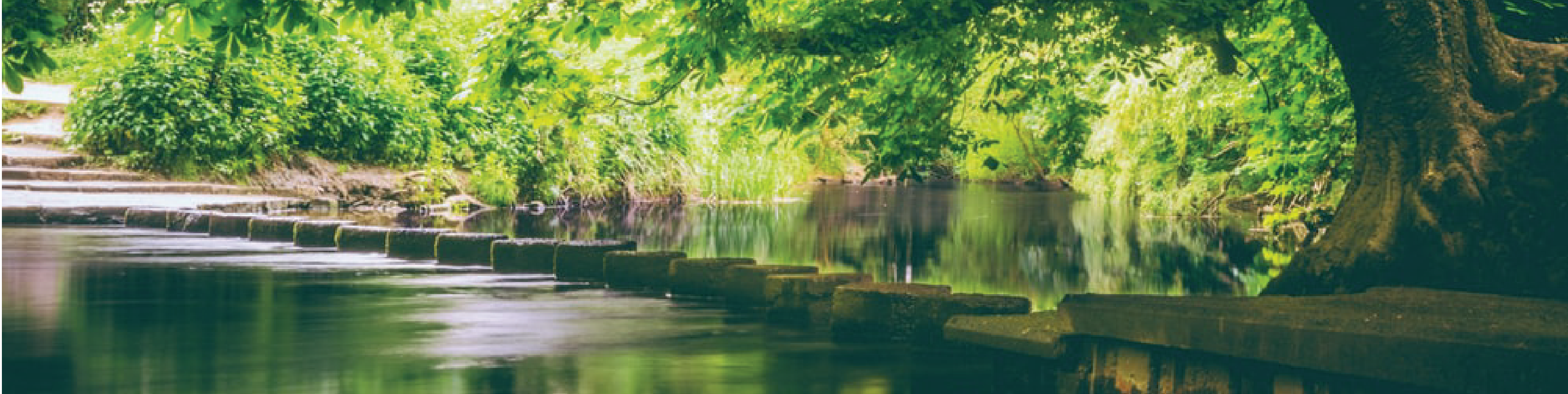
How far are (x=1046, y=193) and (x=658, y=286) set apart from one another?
3167 cm

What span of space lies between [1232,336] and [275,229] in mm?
11766

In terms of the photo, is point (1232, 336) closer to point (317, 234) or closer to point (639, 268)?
point (639, 268)

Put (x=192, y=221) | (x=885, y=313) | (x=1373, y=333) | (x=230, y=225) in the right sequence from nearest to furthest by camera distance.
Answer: (x=1373, y=333) → (x=885, y=313) → (x=230, y=225) → (x=192, y=221)

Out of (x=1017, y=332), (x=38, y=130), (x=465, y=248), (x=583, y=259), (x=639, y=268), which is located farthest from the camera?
(x=38, y=130)

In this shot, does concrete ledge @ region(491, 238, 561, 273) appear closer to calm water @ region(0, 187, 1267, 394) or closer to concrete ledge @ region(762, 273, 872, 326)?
calm water @ region(0, 187, 1267, 394)

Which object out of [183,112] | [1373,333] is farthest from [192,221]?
[1373,333]

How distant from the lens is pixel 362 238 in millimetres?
14164

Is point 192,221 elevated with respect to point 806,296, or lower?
elevated

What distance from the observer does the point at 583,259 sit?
11.7 meters

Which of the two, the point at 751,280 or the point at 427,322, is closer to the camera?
the point at 427,322

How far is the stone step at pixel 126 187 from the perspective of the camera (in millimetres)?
18109

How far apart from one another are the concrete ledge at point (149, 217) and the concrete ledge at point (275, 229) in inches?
53.7

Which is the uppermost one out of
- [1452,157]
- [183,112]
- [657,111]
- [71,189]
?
[183,112]

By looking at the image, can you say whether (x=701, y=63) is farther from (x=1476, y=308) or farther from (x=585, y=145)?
(x=585, y=145)
